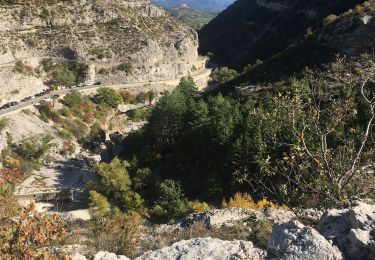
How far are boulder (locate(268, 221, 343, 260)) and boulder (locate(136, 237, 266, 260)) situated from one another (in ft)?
1.63

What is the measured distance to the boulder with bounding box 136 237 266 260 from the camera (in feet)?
32.6

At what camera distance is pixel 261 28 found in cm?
12556

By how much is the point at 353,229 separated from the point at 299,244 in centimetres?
123

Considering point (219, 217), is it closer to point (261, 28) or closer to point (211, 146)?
point (211, 146)

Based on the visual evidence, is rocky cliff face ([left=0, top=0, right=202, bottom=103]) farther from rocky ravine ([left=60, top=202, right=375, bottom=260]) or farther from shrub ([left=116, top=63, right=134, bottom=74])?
rocky ravine ([left=60, top=202, right=375, bottom=260])

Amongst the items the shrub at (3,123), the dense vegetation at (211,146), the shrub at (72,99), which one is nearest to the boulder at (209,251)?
the dense vegetation at (211,146)

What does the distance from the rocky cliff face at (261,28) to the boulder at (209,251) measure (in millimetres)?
83211

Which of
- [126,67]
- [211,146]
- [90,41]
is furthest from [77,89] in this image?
[211,146]

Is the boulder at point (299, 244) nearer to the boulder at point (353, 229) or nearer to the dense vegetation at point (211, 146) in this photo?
the boulder at point (353, 229)

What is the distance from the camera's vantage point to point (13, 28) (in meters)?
86.1

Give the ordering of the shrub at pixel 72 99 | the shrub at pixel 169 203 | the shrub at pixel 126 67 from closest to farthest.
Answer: the shrub at pixel 169 203, the shrub at pixel 72 99, the shrub at pixel 126 67

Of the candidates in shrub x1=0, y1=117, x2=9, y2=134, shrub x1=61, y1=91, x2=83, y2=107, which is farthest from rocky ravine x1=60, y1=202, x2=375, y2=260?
shrub x1=61, y1=91, x2=83, y2=107

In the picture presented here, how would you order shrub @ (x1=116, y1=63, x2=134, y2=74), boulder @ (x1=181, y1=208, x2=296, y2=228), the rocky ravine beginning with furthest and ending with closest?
1. shrub @ (x1=116, y1=63, x2=134, y2=74)
2. boulder @ (x1=181, y1=208, x2=296, y2=228)
3. the rocky ravine

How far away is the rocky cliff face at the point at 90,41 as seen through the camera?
275 feet
